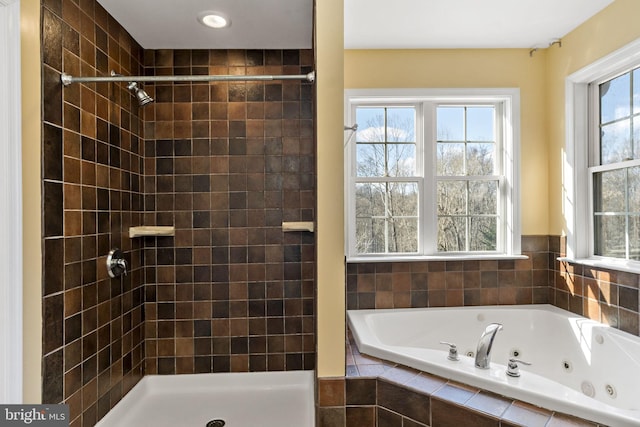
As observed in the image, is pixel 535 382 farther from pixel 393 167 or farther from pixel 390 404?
pixel 393 167

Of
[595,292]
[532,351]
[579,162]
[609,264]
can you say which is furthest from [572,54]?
[532,351]

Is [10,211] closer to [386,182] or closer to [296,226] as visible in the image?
[296,226]

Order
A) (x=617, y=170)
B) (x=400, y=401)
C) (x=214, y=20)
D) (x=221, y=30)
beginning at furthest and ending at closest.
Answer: (x=617, y=170)
(x=221, y=30)
(x=214, y=20)
(x=400, y=401)

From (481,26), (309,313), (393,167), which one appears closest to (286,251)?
(309,313)

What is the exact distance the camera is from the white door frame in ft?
4.12

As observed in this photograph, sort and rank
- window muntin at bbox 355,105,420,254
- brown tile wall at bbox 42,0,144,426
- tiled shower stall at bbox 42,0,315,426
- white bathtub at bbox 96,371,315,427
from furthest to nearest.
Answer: window muntin at bbox 355,105,420,254 → tiled shower stall at bbox 42,0,315,426 → white bathtub at bbox 96,371,315,427 → brown tile wall at bbox 42,0,144,426

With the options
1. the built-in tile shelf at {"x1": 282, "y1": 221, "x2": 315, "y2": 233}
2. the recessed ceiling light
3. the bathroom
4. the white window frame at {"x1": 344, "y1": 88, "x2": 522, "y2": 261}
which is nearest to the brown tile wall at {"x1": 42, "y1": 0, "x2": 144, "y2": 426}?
the bathroom

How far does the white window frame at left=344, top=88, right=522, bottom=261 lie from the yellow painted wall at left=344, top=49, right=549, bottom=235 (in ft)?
0.18

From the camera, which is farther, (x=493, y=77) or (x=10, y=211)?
(x=493, y=77)

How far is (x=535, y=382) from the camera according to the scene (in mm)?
1342

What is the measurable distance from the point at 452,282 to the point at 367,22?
187 cm

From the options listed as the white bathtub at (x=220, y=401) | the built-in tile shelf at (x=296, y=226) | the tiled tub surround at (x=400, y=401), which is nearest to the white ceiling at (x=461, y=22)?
the built-in tile shelf at (x=296, y=226)

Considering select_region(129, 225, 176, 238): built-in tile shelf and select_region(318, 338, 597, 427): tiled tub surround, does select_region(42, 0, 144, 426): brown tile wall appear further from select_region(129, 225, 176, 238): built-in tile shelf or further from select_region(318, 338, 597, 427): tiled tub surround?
Answer: select_region(318, 338, 597, 427): tiled tub surround

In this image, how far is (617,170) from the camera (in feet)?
6.98
